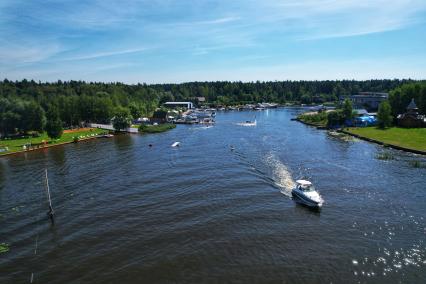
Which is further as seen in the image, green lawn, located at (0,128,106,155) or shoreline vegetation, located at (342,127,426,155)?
green lawn, located at (0,128,106,155)

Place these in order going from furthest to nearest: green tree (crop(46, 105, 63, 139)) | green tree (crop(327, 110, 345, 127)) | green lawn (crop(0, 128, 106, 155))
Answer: green tree (crop(327, 110, 345, 127)), green tree (crop(46, 105, 63, 139)), green lawn (crop(0, 128, 106, 155))

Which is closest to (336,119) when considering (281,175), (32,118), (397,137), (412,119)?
(412,119)

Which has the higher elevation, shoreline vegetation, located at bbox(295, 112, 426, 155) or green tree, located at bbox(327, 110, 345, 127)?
green tree, located at bbox(327, 110, 345, 127)

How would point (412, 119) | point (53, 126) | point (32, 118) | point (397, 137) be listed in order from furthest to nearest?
point (32, 118)
point (412, 119)
point (53, 126)
point (397, 137)

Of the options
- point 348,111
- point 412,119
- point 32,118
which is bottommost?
point 412,119

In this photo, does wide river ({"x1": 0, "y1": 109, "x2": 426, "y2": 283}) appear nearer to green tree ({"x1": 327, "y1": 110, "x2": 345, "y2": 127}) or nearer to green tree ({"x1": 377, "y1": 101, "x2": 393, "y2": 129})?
green tree ({"x1": 377, "y1": 101, "x2": 393, "y2": 129})

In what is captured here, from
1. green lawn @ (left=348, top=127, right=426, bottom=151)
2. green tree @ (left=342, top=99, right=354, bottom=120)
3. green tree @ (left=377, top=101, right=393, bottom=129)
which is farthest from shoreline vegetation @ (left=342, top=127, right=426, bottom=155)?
green tree @ (left=342, top=99, right=354, bottom=120)

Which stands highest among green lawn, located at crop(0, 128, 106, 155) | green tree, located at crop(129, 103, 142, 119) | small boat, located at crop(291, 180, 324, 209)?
green tree, located at crop(129, 103, 142, 119)

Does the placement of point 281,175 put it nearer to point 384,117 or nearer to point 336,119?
point 384,117
